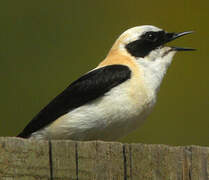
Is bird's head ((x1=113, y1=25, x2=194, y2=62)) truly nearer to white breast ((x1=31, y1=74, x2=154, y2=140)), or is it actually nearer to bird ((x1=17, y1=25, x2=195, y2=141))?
bird ((x1=17, y1=25, x2=195, y2=141))

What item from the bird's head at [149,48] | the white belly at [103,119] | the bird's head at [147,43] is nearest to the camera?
the white belly at [103,119]

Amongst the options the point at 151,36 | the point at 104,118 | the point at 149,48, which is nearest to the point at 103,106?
the point at 104,118

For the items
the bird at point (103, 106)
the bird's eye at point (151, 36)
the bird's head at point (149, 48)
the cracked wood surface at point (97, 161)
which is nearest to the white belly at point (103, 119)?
the bird at point (103, 106)

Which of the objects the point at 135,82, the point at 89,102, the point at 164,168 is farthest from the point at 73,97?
the point at 164,168

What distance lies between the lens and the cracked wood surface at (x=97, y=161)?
2742 millimetres

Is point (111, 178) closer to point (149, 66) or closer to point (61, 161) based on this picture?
point (61, 161)

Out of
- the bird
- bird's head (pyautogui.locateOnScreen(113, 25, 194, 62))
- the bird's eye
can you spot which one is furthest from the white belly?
the bird's eye

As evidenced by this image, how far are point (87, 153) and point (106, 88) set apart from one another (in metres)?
1.88

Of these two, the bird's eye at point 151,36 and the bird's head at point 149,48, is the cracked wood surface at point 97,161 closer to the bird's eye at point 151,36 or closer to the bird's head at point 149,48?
the bird's head at point 149,48

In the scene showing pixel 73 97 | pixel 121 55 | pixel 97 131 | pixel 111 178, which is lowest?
pixel 111 178

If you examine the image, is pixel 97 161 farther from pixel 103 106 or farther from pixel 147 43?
pixel 147 43

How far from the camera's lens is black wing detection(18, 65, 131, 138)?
15.0 ft

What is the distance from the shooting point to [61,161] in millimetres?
2803

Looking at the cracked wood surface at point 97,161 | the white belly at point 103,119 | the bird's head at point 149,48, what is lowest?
the cracked wood surface at point 97,161
